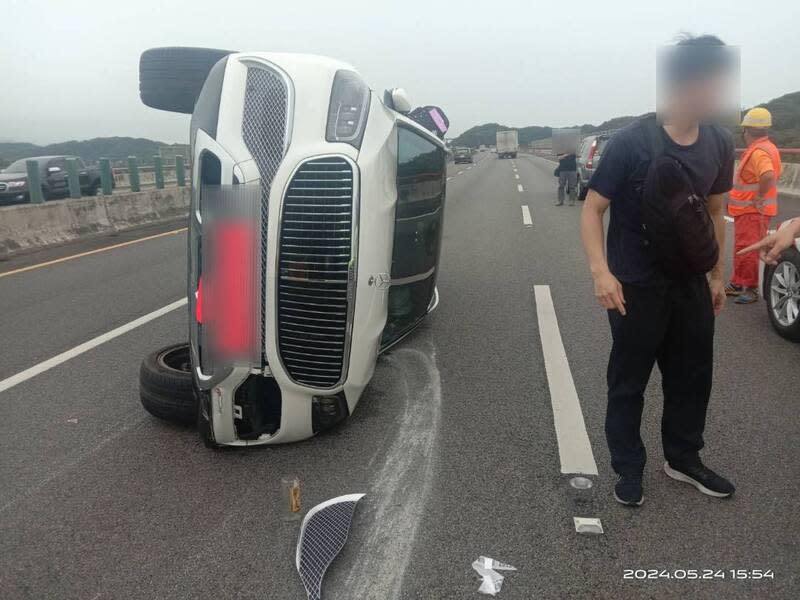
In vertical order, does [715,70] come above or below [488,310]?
above

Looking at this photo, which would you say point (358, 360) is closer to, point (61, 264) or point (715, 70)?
point (715, 70)

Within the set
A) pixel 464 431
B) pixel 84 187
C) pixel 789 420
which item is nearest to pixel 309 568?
pixel 464 431

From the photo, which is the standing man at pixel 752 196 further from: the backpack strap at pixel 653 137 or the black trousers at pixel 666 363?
the backpack strap at pixel 653 137

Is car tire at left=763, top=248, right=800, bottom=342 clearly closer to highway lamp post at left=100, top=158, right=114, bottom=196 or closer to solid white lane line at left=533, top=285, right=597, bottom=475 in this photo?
solid white lane line at left=533, top=285, right=597, bottom=475

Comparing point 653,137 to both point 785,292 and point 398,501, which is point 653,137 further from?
point 785,292

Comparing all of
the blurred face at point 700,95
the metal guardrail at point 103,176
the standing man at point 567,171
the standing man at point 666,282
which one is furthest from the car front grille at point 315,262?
the standing man at point 567,171

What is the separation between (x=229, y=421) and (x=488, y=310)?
11.9 ft

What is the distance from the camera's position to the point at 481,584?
8.13ft

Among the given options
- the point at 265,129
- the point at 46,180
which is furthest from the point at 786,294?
the point at 46,180

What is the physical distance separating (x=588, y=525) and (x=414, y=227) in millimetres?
2505

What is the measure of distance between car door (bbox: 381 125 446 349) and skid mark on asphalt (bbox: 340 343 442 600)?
22.6 inches

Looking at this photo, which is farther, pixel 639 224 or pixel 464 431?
pixel 464 431

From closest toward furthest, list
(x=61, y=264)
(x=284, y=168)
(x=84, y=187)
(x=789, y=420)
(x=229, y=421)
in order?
(x=284, y=168) < (x=229, y=421) < (x=789, y=420) < (x=61, y=264) < (x=84, y=187)

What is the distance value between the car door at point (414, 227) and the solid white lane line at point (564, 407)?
107 cm
